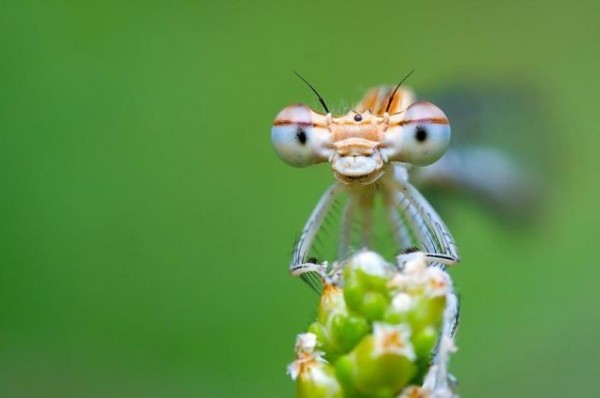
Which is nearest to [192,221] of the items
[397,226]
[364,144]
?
[397,226]

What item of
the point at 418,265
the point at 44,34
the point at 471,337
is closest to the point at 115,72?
the point at 44,34

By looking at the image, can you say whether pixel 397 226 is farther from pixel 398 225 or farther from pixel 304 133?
pixel 304 133

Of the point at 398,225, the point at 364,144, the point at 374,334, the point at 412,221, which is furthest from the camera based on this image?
the point at 398,225

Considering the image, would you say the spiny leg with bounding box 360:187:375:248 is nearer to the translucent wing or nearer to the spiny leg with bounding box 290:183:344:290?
the spiny leg with bounding box 290:183:344:290

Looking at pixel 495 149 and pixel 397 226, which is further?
pixel 495 149

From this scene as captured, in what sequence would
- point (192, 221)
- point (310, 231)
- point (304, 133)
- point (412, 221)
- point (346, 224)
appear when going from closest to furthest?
1. point (304, 133)
2. point (310, 231)
3. point (412, 221)
4. point (346, 224)
5. point (192, 221)

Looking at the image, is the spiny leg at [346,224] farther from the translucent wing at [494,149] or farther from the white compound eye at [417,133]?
the translucent wing at [494,149]
